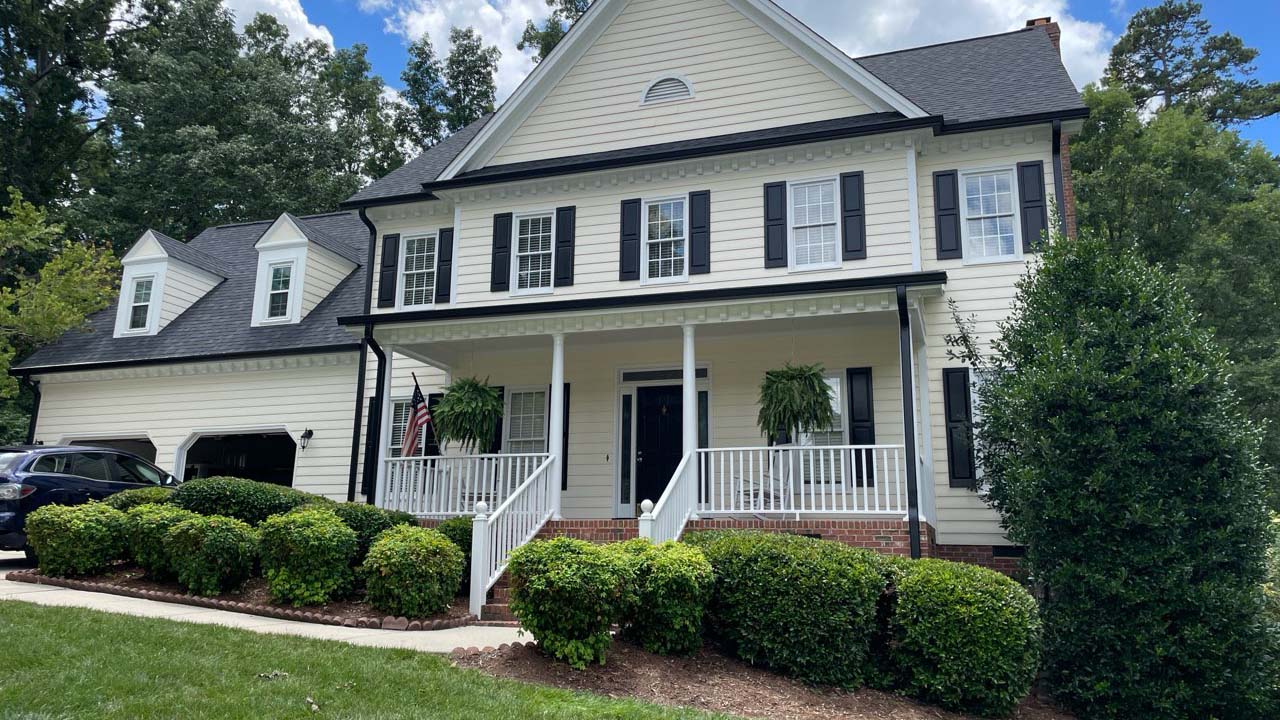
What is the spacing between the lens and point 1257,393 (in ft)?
64.7

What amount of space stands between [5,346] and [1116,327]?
20233 millimetres

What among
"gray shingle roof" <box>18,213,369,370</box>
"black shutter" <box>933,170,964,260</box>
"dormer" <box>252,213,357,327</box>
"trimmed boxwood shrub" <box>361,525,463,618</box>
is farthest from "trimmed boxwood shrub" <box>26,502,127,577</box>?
"black shutter" <box>933,170,964,260</box>

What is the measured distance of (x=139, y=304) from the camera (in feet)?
60.5

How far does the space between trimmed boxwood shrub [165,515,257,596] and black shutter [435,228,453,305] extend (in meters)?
6.21

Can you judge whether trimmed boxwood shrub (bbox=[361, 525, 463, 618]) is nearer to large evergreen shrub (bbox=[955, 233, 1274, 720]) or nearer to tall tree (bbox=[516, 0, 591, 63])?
large evergreen shrub (bbox=[955, 233, 1274, 720])

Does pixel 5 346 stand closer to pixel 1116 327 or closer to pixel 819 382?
pixel 819 382

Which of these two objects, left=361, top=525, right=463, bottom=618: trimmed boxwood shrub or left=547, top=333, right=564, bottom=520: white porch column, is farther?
left=547, top=333, right=564, bottom=520: white porch column

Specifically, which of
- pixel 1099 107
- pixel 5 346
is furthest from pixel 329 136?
pixel 1099 107

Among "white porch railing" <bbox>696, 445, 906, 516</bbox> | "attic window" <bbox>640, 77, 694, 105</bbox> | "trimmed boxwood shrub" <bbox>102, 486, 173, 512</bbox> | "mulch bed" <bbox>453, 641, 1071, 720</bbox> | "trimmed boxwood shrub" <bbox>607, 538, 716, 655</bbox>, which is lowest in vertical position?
"mulch bed" <bbox>453, 641, 1071, 720</bbox>

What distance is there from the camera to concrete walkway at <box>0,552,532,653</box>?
302 inches

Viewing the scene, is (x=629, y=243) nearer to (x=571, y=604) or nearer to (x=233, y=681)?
(x=571, y=604)

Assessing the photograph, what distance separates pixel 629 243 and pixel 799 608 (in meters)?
→ 7.69

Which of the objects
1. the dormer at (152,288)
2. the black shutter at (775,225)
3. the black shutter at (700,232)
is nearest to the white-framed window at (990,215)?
the black shutter at (775,225)

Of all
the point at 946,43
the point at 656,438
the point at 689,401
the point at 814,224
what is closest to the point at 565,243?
the point at 656,438
